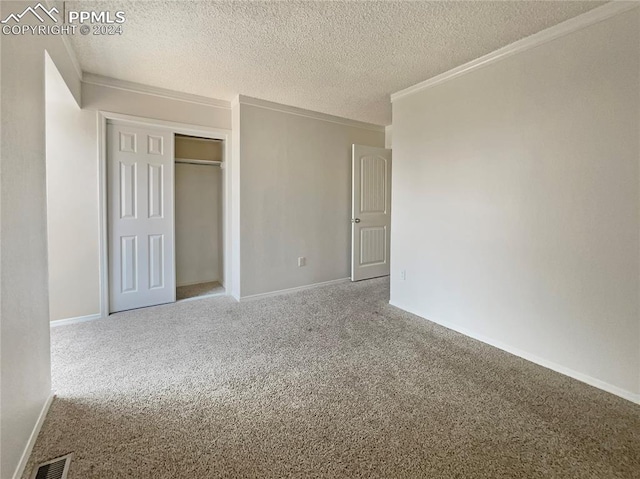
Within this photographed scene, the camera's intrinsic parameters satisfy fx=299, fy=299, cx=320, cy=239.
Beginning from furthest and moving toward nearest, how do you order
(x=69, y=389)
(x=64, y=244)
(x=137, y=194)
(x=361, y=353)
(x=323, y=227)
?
(x=323, y=227) < (x=137, y=194) < (x=64, y=244) < (x=361, y=353) < (x=69, y=389)

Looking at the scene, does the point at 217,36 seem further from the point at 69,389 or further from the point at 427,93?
the point at 69,389

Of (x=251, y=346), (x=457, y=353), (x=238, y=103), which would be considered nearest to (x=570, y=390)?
(x=457, y=353)

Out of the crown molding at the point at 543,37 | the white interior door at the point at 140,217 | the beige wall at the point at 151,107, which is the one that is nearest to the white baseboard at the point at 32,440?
the white interior door at the point at 140,217

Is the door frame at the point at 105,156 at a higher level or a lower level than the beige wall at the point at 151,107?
lower

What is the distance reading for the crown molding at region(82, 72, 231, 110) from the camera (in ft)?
9.77

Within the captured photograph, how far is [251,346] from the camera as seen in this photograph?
2527 millimetres

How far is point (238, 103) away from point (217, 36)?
127cm

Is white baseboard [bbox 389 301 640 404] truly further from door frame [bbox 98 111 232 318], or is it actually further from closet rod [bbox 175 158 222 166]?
closet rod [bbox 175 158 222 166]

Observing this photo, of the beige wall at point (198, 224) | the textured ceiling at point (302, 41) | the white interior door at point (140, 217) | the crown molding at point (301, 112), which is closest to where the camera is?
the textured ceiling at point (302, 41)

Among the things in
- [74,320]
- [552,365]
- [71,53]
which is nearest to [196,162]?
[71,53]

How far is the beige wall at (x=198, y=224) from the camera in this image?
4297mm

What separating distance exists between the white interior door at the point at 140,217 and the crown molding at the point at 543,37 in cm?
303

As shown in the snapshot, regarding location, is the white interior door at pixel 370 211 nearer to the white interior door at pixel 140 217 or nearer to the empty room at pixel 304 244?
the empty room at pixel 304 244

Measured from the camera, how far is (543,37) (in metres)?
2.15
